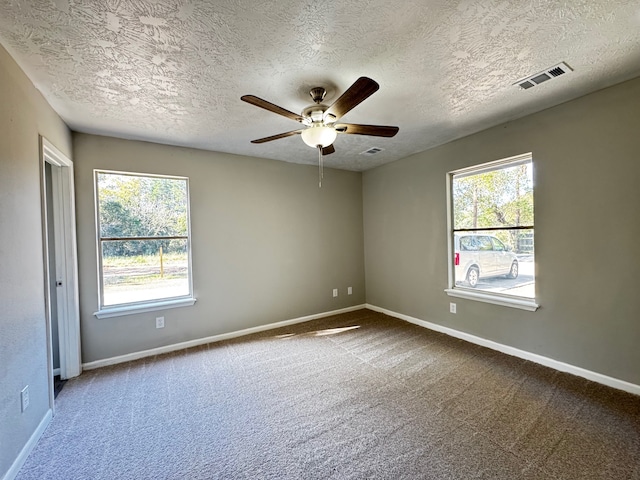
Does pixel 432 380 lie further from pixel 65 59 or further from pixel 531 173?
pixel 65 59

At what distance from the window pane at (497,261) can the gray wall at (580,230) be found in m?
0.14

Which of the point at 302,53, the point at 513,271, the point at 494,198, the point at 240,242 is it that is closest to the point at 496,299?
the point at 513,271

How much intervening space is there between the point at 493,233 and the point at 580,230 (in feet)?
2.57

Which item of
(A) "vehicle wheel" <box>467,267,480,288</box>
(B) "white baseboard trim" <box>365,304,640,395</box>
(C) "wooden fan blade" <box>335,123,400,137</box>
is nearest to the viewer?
(C) "wooden fan blade" <box>335,123,400,137</box>

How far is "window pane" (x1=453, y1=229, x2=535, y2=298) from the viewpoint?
2.83 metres

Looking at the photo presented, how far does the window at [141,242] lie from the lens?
9.74 ft

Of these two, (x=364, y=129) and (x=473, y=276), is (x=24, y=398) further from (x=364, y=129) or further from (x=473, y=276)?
(x=473, y=276)

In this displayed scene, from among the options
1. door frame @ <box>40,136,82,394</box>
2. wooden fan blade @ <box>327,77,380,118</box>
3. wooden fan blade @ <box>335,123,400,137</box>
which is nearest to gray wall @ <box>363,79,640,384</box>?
wooden fan blade @ <box>335,123,400,137</box>

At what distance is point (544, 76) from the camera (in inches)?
79.7

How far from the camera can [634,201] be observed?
212cm

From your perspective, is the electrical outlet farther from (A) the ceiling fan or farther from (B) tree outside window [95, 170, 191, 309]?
(A) the ceiling fan

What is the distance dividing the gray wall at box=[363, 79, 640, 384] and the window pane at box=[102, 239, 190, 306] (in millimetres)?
3423

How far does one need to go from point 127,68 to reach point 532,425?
142 inches

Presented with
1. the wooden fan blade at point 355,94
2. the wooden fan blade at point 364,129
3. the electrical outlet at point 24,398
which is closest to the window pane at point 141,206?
the electrical outlet at point 24,398
